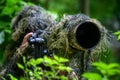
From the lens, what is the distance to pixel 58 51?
11.9 feet

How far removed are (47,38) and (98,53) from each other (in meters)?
0.41

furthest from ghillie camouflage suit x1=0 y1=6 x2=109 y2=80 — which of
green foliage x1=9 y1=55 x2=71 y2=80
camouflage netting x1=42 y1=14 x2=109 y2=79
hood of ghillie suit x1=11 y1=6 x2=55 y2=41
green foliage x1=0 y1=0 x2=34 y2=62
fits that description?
green foliage x1=0 y1=0 x2=34 y2=62

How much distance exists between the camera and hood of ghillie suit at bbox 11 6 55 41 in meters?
4.51

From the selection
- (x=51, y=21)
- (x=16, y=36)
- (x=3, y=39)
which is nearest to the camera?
(x=51, y=21)

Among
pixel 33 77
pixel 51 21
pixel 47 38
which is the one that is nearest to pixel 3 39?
pixel 51 21

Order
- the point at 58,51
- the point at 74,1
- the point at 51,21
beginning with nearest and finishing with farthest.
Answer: the point at 58,51 < the point at 51,21 < the point at 74,1

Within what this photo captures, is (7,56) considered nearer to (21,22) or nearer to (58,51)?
(21,22)

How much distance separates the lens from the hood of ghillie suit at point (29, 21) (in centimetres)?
451

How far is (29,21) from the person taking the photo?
4.66 metres

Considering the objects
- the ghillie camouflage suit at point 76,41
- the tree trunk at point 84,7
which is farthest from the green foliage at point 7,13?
the tree trunk at point 84,7

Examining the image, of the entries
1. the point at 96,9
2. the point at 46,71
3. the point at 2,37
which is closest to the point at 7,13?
the point at 2,37

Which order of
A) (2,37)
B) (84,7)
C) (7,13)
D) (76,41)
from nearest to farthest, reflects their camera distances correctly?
(76,41) < (2,37) < (7,13) < (84,7)

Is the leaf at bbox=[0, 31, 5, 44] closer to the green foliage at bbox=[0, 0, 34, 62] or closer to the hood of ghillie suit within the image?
the green foliage at bbox=[0, 0, 34, 62]

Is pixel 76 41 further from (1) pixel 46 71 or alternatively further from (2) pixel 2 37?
(2) pixel 2 37
